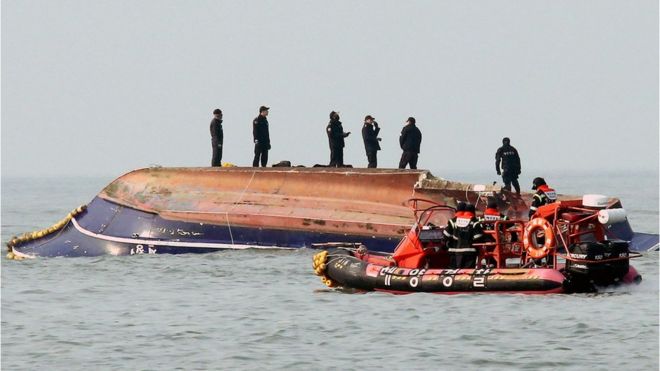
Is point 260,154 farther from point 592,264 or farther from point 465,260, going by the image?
point 592,264

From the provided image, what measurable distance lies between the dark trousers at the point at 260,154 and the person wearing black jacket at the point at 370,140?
2.57 metres

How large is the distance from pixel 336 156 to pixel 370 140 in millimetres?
992

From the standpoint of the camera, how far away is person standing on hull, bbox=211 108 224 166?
33188 millimetres

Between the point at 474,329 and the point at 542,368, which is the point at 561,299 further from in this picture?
the point at 542,368

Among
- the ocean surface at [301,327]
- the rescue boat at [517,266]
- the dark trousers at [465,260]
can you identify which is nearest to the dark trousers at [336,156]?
the ocean surface at [301,327]

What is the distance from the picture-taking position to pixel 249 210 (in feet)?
99.7

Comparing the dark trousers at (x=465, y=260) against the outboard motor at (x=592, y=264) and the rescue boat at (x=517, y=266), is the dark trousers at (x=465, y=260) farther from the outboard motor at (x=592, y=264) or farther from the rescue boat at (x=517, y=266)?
the outboard motor at (x=592, y=264)

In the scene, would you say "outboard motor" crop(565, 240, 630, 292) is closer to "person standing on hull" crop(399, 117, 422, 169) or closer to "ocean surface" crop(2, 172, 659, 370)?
"ocean surface" crop(2, 172, 659, 370)

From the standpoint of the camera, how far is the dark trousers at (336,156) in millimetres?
33188

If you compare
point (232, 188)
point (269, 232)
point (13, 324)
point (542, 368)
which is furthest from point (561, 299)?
point (232, 188)

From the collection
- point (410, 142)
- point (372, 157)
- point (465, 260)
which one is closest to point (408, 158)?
point (410, 142)

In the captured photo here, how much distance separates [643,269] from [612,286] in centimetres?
473

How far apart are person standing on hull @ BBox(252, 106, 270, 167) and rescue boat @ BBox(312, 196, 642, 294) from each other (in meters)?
10.2

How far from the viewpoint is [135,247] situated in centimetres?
3097
